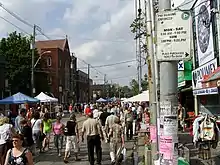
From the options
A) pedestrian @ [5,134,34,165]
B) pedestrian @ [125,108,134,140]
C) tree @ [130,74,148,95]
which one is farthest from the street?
tree @ [130,74,148,95]

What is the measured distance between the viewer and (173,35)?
5168mm

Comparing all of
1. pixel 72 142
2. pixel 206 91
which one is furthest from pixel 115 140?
pixel 206 91

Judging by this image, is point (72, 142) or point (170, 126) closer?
point (170, 126)

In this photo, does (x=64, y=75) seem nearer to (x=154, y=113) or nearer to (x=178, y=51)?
(x=154, y=113)

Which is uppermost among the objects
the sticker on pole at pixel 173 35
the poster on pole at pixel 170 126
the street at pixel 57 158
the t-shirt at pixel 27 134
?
the sticker on pole at pixel 173 35

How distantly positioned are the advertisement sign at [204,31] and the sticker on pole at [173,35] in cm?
993

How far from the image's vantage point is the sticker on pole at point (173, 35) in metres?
5.10

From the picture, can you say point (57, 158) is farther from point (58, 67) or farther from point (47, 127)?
point (58, 67)

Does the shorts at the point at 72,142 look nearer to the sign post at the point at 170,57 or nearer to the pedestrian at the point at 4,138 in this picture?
the pedestrian at the point at 4,138

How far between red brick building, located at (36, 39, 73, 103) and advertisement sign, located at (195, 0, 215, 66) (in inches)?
2596

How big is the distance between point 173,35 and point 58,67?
85.5 m

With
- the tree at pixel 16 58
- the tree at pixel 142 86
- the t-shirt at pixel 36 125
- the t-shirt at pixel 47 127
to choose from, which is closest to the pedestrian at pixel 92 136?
the t-shirt at pixel 36 125

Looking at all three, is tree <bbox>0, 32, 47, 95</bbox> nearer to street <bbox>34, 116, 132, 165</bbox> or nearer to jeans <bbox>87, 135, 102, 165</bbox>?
street <bbox>34, 116, 132, 165</bbox>

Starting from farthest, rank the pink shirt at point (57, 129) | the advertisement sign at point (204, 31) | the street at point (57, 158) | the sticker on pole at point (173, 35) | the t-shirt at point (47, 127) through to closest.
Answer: the t-shirt at point (47, 127) < the pink shirt at point (57, 129) < the advertisement sign at point (204, 31) < the street at point (57, 158) < the sticker on pole at point (173, 35)
